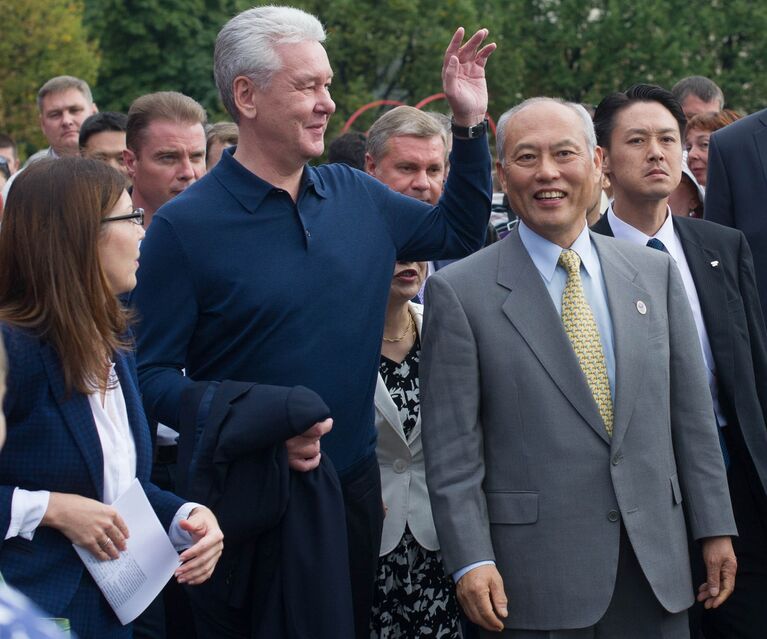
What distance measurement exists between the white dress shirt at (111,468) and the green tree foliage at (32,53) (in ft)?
87.8

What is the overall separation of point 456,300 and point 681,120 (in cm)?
197

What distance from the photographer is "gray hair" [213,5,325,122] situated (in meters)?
4.17

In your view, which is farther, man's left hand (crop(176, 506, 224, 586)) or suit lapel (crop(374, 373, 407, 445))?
suit lapel (crop(374, 373, 407, 445))

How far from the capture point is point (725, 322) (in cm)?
483

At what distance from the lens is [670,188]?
17.0ft

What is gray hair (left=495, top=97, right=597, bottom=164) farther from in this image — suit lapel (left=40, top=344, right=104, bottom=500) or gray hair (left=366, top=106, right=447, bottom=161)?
gray hair (left=366, top=106, right=447, bottom=161)

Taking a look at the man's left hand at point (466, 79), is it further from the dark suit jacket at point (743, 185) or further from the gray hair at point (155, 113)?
the gray hair at point (155, 113)

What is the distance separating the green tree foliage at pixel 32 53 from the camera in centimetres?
2900

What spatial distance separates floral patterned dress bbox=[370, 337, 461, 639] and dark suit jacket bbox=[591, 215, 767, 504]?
1.28m

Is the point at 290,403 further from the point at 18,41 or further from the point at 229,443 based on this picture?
the point at 18,41

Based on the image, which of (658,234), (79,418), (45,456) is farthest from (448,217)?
(45,456)

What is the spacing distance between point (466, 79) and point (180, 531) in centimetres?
178

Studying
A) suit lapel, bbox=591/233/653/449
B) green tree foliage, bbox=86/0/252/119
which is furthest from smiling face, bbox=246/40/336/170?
green tree foliage, bbox=86/0/252/119

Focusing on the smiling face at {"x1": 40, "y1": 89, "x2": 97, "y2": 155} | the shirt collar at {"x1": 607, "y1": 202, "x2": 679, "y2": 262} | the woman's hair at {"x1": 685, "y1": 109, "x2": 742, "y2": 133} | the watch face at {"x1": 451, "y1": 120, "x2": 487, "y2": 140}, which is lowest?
the shirt collar at {"x1": 607, "y1": 202, "x2": 679, "y2": 262}
